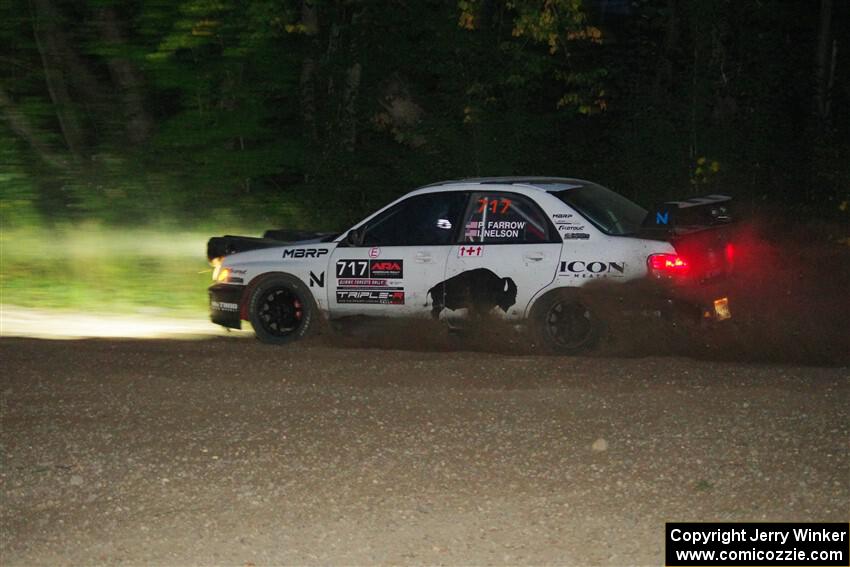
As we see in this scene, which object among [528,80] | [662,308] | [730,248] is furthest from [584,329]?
[528,80]

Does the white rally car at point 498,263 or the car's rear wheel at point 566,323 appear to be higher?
the white rally car at point 498,263

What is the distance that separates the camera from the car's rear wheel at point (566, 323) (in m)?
10.0

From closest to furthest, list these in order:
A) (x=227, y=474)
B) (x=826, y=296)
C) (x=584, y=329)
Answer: (x=227, y=474)
(x=584, y=329)
(x=826, y=296)

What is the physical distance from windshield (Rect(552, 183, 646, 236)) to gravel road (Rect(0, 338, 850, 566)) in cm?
118

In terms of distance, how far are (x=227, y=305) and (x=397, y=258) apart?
1.86 metres

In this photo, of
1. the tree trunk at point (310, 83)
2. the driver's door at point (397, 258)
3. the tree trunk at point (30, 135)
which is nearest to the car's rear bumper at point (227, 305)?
the driver's door at point (397, 258)

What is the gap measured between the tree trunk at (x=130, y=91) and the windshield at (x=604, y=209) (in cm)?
927

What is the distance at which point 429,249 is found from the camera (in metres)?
10.7

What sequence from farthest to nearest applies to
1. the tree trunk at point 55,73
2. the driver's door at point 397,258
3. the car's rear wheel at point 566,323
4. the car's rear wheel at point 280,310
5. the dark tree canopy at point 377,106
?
the tree trunk at point 55,73
the dark tree canopy at point 377,106
the car's rear wheel at point 280,310
the driver's door at point 397,258
the car's rear wheel at point 566,323

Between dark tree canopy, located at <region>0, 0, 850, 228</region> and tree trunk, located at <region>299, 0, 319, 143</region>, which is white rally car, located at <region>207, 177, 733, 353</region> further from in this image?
tree trunk, located at <region>299, 0, 319, 143</region>

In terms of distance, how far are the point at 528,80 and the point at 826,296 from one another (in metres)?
9.81

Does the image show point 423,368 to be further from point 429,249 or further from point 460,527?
point 460,527

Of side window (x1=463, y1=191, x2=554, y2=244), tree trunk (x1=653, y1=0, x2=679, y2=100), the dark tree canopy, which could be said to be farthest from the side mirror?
tree trunk (x1=653, y1=0, x2=679, y2=100)

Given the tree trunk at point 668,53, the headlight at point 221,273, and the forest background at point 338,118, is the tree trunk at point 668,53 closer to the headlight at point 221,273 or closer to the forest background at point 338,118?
the forest background at point 338,118
